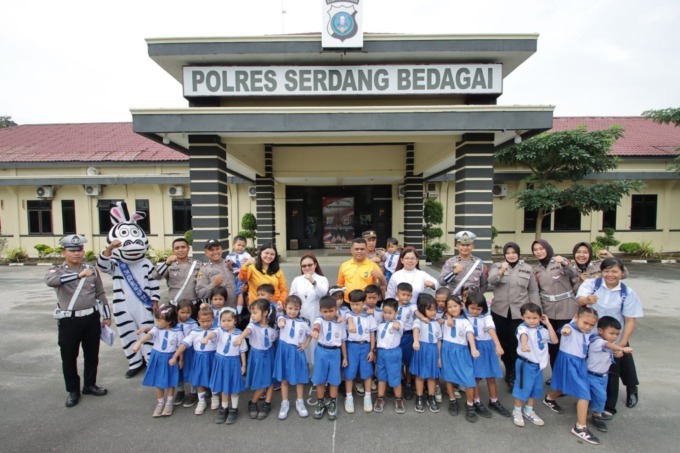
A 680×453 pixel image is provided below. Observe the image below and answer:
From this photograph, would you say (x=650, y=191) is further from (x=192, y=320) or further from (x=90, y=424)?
(x=90, y=424)

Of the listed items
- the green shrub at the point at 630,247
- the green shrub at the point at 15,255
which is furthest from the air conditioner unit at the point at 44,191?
the green shrub at the point at 630,247

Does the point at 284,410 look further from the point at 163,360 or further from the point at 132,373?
the point at 132,373

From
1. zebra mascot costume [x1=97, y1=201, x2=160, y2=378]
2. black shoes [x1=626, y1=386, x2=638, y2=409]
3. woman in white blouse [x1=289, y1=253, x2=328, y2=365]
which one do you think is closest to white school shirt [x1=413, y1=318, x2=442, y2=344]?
woman in white blouse [x1=289, y1=253, x2=328, y2=365]

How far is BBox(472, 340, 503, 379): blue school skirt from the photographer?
3.14 metres

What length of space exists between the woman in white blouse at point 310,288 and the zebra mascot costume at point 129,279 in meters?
1.68

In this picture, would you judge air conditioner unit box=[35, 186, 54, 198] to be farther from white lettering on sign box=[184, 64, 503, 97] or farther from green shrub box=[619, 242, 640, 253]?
green shrub box=[619, 242, 640, 253]

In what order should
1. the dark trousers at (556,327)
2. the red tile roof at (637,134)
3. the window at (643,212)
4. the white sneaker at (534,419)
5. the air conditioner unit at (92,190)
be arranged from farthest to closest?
the window at (643,212) < the air conditioner unit at (92,190) < the red tile roof at (637,134) < the dark trousers at (556,327) < the white sneaker at (534,419)

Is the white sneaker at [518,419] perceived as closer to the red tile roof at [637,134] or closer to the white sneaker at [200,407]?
the white sneaker at [200,407]

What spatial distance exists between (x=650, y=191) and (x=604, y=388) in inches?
577

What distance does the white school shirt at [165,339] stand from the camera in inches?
125

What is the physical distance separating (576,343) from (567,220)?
41.7 feet

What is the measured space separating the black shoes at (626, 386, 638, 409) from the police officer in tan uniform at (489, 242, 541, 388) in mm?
999

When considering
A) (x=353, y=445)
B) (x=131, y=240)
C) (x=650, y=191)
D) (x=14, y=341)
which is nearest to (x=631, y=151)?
(x=650, y=191)

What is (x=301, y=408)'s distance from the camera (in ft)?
10.3
